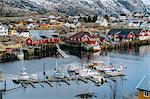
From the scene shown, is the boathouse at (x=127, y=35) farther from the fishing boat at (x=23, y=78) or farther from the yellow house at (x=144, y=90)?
the yellow house at (x=144, y=90)

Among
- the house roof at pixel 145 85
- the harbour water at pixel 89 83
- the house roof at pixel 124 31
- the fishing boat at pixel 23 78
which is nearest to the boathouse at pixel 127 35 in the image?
the house roof at pixel 124 31

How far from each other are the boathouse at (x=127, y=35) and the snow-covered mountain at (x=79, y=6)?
19.6 meters

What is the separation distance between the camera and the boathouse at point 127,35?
26.8 meters

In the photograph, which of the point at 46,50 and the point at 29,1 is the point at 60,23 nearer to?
the point at 46,50

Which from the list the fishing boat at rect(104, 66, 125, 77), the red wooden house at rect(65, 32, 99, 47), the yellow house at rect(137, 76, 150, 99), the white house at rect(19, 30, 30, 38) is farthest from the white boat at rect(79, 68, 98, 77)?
the white house at rect(19, 30, 30, 38)

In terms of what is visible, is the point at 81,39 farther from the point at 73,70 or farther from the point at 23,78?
the point at 23,78

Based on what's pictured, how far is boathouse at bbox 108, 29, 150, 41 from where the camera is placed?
26766 millimetres

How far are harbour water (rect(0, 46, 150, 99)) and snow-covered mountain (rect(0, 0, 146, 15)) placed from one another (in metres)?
24.4

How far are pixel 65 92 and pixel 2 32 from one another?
14.0 m

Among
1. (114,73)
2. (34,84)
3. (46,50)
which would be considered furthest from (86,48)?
(34,84)

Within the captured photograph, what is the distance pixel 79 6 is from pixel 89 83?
39667mm

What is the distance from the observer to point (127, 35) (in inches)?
1056

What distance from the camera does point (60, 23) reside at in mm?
34438

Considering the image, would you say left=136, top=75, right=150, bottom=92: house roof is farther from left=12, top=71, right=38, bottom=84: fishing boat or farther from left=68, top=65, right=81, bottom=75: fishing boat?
left=68, top=65, right=81, bottom=75: fishing boat
